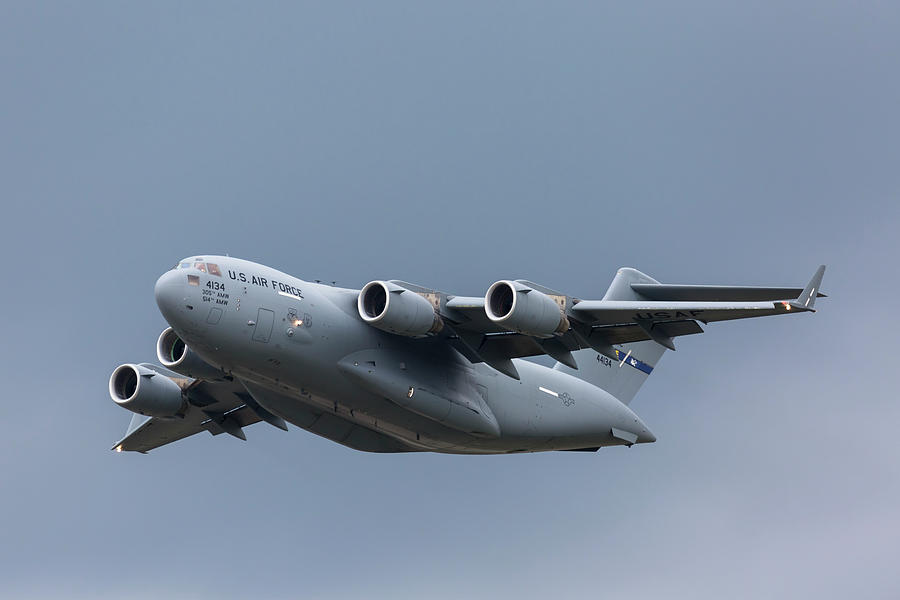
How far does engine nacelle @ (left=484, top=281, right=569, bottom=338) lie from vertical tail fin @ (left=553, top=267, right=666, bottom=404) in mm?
4461

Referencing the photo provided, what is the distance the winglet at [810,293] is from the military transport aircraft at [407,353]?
23 millimetres

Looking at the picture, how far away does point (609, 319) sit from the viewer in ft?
69.2

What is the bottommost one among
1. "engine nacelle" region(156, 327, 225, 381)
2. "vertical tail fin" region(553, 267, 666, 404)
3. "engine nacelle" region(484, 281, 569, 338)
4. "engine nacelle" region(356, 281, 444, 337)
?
"engine nacelle" region(156, 327, 225, 381)

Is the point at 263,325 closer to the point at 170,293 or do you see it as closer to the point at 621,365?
the point at 170,293

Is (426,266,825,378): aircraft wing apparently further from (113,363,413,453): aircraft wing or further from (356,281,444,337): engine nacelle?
(113,363,413,453): aircraft wing

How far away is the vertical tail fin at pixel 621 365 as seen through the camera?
24875 millimetres

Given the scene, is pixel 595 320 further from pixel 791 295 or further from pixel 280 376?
pixel 280 376

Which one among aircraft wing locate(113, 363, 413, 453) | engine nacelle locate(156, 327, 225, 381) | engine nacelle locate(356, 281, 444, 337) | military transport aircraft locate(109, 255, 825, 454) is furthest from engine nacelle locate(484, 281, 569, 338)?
engine nacelle locate(156, 327, 225, 381)

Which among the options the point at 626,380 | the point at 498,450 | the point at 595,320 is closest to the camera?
the point at 595,320

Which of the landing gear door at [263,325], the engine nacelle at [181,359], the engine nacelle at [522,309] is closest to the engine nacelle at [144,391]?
the engine nacelle at [181,359]

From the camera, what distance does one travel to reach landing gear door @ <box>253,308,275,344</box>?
20.0 m

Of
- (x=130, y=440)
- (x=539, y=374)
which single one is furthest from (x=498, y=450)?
(x=130, y=440)

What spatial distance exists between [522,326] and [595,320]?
1556 millimetres

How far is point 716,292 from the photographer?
2138 cm
